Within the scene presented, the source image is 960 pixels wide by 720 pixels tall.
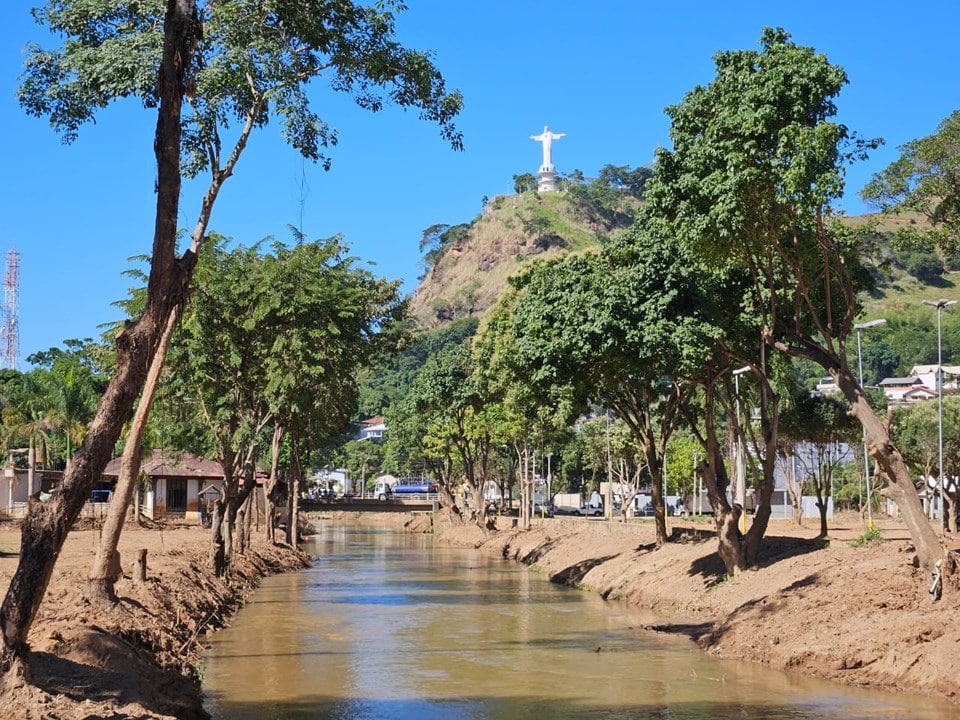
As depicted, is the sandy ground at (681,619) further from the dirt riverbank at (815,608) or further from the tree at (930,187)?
the tree at (930,187)

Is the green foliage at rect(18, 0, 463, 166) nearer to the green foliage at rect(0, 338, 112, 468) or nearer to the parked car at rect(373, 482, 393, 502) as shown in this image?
the green foliage at rect(0, 338, 112, 468)

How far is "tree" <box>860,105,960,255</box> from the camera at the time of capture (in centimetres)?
2267

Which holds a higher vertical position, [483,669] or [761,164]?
[761,164]

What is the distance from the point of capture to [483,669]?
870 inches

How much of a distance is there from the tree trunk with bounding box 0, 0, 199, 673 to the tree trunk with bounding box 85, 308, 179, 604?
5512 millimetres

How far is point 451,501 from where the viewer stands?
281 feet

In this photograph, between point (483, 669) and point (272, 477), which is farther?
point (272, 477)

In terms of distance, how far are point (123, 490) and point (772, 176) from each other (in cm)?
1348

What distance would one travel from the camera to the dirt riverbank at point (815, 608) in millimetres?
19750

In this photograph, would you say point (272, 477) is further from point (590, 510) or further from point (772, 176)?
point (590, 510)

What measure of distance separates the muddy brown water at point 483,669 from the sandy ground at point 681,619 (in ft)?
2.30

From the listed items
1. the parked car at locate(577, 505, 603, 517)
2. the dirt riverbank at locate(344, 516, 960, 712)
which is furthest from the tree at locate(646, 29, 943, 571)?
the parked car at locate(577, 505, 603, 517)

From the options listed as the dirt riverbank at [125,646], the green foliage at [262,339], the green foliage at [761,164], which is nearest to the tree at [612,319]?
the green foliage at [761,164]

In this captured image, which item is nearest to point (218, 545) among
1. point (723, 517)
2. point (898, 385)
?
point (723, 517)
